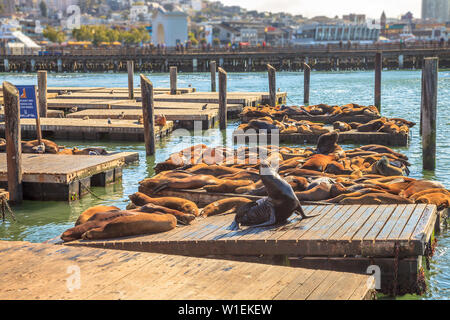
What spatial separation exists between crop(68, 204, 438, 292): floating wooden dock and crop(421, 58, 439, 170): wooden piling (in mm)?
5633

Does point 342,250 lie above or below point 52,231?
above

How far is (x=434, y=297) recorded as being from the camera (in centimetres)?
661

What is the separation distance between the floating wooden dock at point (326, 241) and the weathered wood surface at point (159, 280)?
2.80 ft

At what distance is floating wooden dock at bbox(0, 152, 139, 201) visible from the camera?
36.6 feet

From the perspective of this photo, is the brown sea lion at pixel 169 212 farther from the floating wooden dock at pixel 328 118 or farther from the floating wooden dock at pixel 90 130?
the floating wooden dock at pixel 328 118

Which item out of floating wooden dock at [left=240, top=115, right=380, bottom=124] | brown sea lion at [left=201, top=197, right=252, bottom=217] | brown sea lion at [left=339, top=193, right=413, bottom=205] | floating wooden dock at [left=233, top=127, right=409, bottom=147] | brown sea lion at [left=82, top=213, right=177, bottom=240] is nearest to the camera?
brown sea lion at [left=82, top=213, right=177, bottom=240]

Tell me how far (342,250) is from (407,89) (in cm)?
3594

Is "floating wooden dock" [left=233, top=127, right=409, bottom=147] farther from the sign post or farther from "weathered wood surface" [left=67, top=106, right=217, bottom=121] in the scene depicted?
the sign post

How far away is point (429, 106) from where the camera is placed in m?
12.6

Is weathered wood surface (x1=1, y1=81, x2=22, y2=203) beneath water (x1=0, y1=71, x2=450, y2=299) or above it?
above

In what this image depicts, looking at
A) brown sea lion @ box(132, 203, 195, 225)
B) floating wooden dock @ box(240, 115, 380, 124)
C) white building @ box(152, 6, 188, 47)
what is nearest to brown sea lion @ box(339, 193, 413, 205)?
brown sea lion @ box(132, 203, 195, 225)

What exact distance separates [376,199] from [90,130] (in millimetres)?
11934
